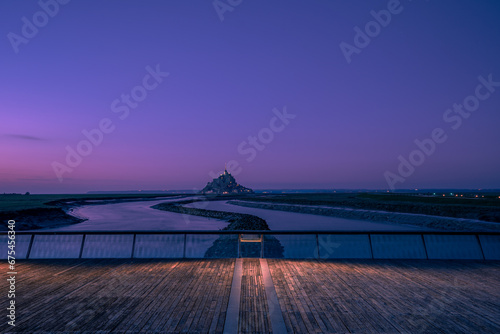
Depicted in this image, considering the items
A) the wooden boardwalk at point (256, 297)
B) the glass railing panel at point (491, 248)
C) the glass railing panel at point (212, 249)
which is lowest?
the glass railing panel at point (491, 248)

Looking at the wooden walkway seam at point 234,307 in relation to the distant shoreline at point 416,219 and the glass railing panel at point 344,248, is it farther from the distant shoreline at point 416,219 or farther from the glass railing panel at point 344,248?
the distant shoreline at point 416,219

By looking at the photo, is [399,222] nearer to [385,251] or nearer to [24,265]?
[385,251]

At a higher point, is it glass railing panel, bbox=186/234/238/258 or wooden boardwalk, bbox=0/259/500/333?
wooden boardwalk, bbox=0/259/500/333

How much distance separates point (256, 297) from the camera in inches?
283

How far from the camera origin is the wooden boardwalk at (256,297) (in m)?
5.70

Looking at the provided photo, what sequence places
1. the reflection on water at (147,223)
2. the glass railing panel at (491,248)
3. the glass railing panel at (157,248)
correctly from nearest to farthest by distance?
the glass railing panel at (157,248) < the glass railing panel at (491,248) < the reflection on water at (147,223)

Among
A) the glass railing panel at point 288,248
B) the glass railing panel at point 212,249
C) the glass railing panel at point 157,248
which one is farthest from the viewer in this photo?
the glass railing panel at point 157,248

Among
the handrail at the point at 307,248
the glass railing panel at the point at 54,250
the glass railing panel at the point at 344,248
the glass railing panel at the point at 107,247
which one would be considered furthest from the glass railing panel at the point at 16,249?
the glass railing panel at the point at 344,248

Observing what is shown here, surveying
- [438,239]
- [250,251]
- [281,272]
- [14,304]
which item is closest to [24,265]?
[14,304]

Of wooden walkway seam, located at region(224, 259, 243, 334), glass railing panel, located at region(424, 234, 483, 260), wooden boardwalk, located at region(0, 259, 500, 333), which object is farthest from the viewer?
Result: glass railing panel, located at region(424, 234, 483, 260)

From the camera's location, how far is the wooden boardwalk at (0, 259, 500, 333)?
570 centimetres

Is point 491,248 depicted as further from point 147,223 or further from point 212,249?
point 147,223

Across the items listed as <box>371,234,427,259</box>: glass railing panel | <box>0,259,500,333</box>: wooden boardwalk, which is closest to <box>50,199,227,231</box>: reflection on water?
<box>371,234,427,259</box>: glass railing panel

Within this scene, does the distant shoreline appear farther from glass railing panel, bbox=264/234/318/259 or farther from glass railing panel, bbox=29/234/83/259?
glass railing panel, bbox=29/234/83/259
